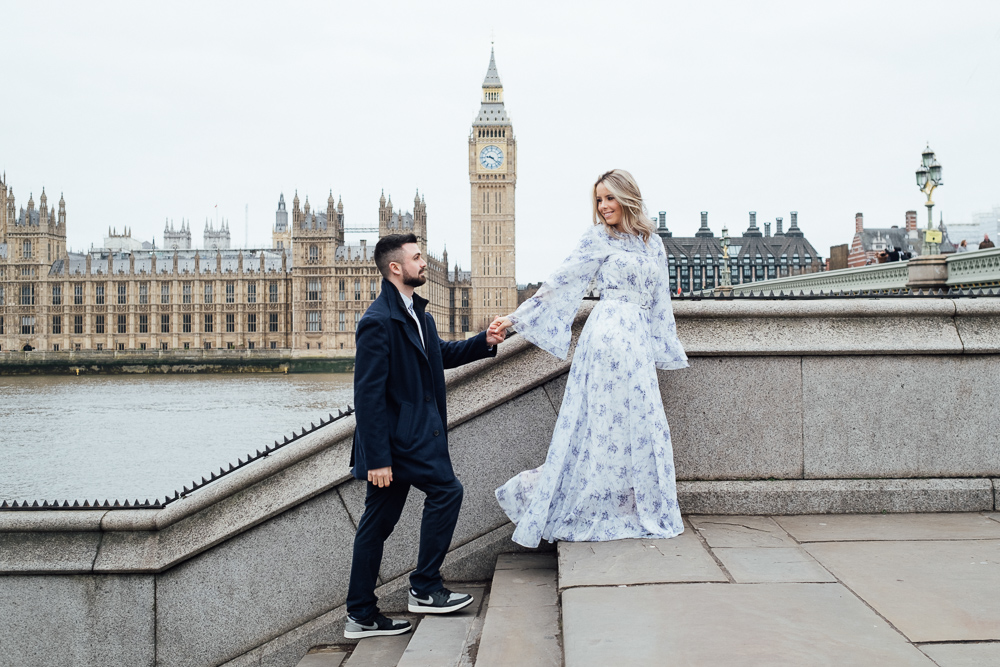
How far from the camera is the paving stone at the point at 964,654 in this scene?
5.94ft

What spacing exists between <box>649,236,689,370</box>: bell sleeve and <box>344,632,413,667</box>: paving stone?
137cm

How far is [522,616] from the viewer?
8.09 ft

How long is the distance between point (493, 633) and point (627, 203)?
5.23ft

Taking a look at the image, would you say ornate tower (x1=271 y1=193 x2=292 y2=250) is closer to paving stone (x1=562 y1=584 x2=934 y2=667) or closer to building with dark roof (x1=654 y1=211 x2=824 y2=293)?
building with dark roof (x1=654 y1=211 x2=824 y2=293)

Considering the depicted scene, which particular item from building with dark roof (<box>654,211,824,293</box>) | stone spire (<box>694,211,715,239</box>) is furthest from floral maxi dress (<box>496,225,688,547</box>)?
stone spire (<box>694,211,715,239</box>)

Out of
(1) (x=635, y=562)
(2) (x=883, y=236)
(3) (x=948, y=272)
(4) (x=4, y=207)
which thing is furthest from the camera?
(4) (x=4, y=207)

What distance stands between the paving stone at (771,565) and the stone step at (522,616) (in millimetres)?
578

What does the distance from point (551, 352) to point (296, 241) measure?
58.1 meters

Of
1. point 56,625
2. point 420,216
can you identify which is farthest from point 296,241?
point 56,625

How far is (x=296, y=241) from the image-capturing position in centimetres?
5872

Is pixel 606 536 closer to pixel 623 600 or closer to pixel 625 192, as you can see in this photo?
pixel 623 600

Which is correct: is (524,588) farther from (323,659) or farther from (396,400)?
(323,659)

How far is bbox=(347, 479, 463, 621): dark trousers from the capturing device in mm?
2650

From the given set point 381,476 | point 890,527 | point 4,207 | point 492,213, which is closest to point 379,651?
point 381,476
